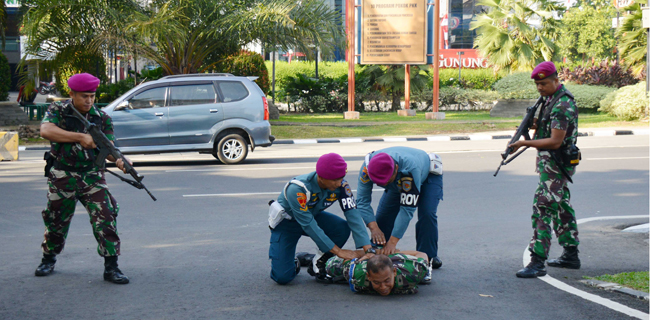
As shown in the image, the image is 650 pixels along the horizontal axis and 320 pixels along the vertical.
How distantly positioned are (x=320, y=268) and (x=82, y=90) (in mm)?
2360

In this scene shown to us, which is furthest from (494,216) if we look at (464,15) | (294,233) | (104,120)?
(464,15)

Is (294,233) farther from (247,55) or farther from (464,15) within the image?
(464,15)

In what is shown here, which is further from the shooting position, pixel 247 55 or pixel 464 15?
pixel 464 15

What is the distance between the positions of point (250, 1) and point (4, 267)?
50.3 feet

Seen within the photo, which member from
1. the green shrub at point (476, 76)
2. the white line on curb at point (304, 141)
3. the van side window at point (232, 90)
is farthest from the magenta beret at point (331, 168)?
the green shrub at point (476, 76)

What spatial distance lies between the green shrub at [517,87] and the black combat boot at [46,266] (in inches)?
862

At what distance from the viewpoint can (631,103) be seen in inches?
871

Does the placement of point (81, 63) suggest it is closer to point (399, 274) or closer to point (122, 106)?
point (122, 106)

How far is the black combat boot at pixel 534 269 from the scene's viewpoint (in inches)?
218

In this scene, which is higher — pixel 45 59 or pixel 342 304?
pixel 45 59

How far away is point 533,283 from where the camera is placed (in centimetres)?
539

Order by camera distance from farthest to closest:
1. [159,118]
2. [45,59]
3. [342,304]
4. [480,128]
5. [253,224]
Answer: [480,128] → [45,59] → [159,118] → [253,224] → [342,304]

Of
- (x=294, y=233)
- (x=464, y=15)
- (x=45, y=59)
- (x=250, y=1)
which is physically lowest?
(x=294, y=233)

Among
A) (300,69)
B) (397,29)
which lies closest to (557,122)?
(397,29)
